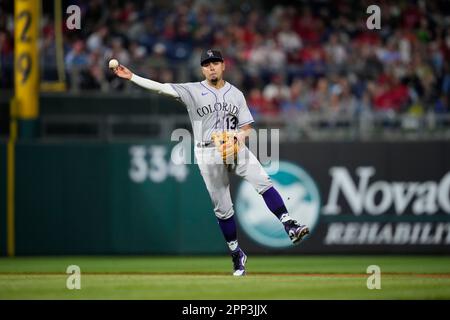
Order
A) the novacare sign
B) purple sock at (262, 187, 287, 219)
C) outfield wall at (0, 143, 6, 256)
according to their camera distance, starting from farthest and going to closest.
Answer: the novacare sign, outfield wall at (0, 143, 6, 256), purple sock at (262, 187, 287, 219)

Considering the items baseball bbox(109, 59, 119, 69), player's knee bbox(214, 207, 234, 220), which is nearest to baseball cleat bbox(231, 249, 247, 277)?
player's knee bbox(214, 207, 234, 220)

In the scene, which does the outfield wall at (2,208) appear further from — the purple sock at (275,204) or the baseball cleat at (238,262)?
the purple sock at (275,204)

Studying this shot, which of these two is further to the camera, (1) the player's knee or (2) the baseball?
(1) the player's knee

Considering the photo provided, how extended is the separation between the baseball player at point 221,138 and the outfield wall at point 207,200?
15.5 ft

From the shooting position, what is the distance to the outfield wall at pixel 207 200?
15.8 metres

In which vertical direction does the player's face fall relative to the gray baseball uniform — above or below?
above

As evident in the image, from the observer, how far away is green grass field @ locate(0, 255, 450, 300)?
9445mm

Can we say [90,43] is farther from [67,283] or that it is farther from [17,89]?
[67,283]

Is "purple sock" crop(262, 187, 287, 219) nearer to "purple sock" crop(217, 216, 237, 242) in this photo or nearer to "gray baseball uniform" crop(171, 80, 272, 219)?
"gray baseball uniform" crop(171, 80, 272, 219)

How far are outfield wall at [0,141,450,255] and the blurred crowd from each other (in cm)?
136

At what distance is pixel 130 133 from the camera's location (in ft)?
54.0

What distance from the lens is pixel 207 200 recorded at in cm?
1587

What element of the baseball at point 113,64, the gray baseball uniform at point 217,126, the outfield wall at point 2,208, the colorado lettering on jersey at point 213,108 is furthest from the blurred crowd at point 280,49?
the baseball at point 113,64
